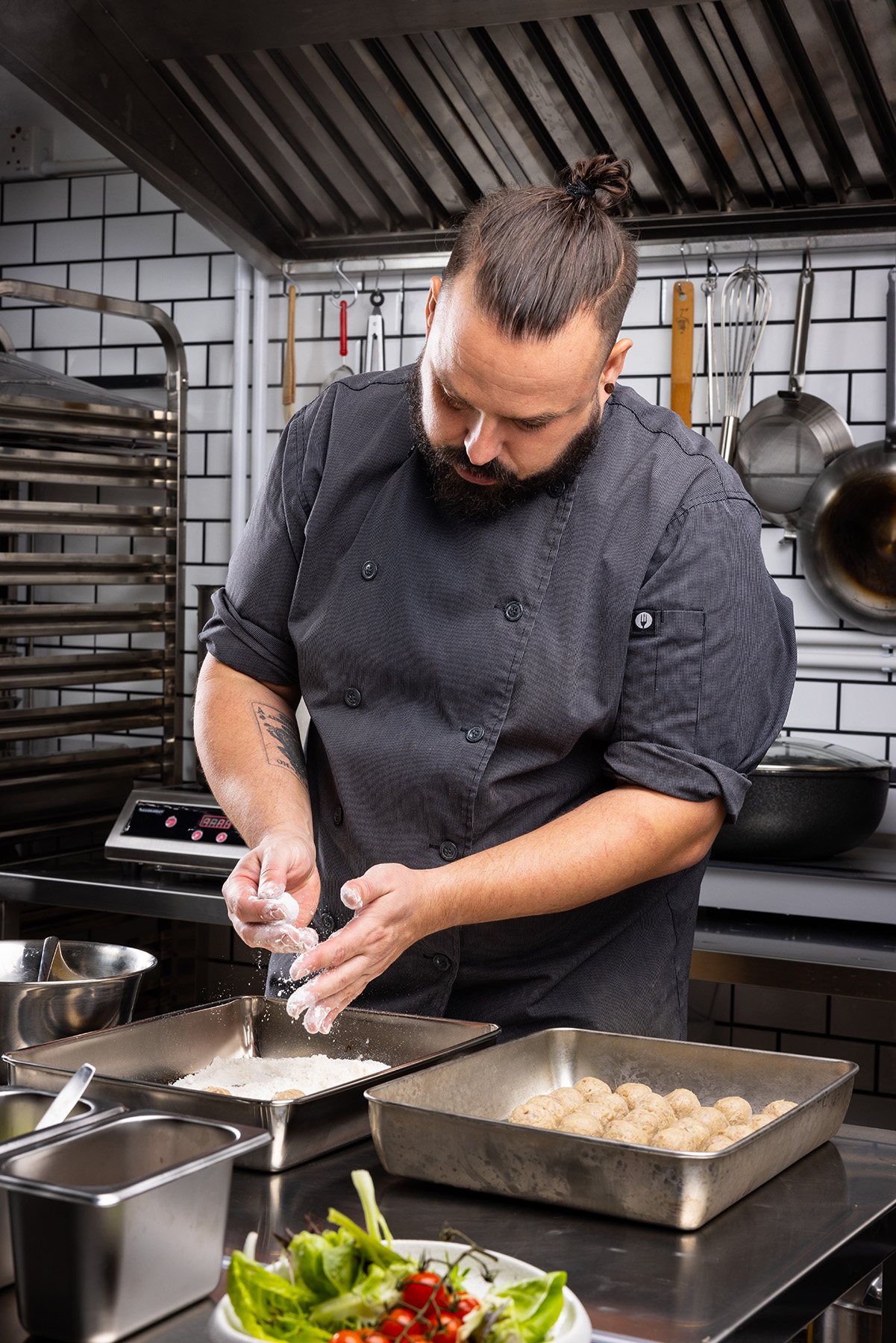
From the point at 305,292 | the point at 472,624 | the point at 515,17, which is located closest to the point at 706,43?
the point at 515,17

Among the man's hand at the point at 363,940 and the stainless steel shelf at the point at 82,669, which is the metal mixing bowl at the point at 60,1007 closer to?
the man's hand at the point at 363,940

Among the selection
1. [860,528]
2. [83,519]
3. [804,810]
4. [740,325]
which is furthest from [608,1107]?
[83,519]

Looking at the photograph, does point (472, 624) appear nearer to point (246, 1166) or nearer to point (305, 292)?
point (246, 1166)

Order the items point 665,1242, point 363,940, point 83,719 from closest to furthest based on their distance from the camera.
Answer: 1. point 665,1242
2. point 363,940
3. point 83,719

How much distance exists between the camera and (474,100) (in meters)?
2.54

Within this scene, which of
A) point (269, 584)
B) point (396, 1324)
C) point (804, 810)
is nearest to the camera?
point (396, 1324)

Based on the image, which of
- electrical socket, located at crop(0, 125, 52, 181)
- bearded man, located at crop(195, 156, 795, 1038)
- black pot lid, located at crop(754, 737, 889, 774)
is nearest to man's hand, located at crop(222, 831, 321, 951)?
bearded man, located at crop(195, 156, 795, 1038)

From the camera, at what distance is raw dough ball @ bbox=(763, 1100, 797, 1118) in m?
1.08

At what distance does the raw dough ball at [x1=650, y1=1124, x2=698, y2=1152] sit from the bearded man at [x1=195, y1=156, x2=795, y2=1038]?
12.2 inches

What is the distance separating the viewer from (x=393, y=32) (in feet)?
7.43

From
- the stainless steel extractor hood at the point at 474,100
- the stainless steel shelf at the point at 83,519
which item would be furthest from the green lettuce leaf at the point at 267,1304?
the stainless steel shelf at the point at 83,519

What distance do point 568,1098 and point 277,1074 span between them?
271 mm

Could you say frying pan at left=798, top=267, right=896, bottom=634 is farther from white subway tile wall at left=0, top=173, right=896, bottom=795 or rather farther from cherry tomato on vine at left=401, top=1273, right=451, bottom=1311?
cherry tomato on vine at left=401, top=1273, right=451, bottom=1311

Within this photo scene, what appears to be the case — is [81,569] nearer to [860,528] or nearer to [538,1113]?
[860,528]
